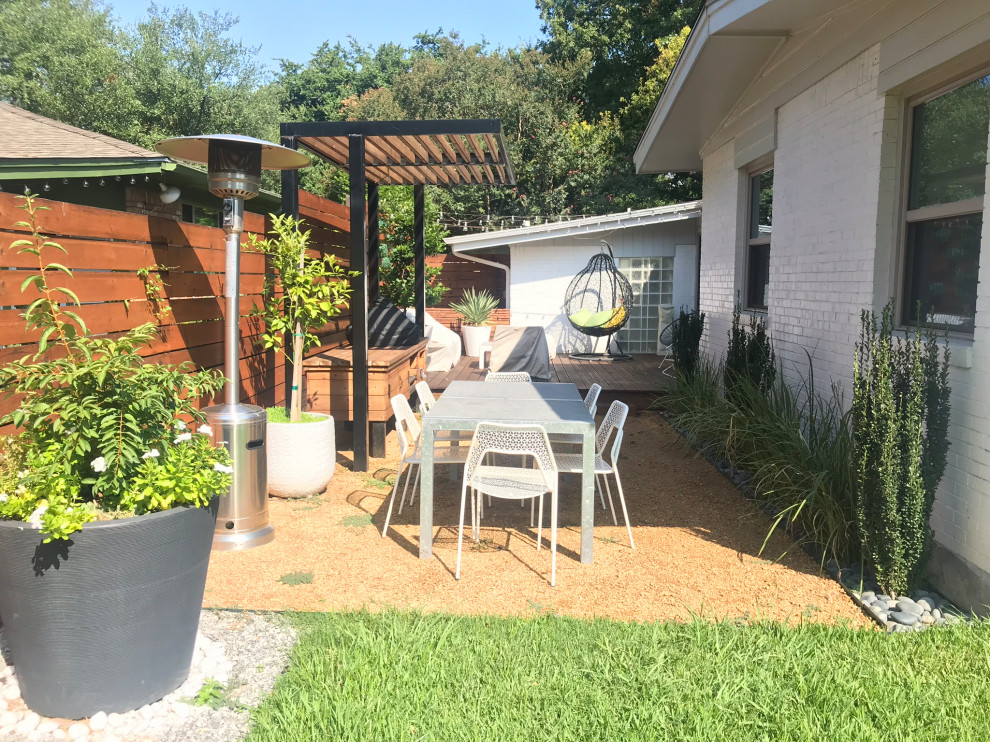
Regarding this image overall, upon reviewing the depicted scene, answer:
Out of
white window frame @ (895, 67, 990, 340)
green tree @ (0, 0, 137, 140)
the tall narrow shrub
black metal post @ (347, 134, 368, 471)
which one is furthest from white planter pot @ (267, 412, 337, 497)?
green tree @ (0, 0, 137, 140)

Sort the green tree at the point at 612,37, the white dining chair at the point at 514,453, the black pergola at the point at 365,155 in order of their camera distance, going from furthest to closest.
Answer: the green tree at the point at 612,37 → the black pergola at the point at 365,155 → the white dining chair at the point at 514,453

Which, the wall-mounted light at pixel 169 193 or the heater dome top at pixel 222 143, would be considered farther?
the wall-mounted light at pixel 169 193

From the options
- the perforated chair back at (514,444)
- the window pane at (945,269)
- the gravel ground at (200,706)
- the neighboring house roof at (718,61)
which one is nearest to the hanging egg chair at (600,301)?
the neighboring house roof at (718,61)

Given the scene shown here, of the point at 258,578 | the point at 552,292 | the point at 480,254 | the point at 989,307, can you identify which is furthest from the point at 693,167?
the point at 258,578

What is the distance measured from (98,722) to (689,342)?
26.9ft

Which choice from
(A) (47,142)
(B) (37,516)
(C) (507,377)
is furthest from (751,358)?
(A) (47,142)

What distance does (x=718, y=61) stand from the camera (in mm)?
6305

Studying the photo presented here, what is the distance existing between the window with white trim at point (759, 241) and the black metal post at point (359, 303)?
3.66m

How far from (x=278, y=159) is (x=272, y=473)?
2126mm

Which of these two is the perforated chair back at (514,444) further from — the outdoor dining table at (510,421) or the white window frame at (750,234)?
the white window frame at (750,234)

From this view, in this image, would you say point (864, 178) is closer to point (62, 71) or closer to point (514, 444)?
point (514, 444)

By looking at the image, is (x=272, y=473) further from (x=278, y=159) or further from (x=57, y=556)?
(x=57, y=556)

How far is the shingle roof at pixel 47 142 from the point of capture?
8.01m

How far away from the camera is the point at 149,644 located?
8.73 feet
